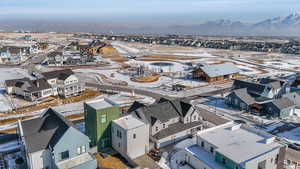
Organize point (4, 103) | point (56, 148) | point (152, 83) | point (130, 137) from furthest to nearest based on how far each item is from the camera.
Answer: point (152, 83) < point (4, 103) < point (130, 137) < point (56, 148)

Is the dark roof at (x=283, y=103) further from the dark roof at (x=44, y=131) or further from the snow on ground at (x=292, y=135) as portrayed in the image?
the dark roof at (x=44, y=131)

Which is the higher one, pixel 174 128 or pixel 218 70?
pixel 218 70

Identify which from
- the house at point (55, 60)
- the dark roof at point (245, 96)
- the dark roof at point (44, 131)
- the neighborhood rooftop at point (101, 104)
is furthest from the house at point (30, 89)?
the dark roof at point (245, 96)

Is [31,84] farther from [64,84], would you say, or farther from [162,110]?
[162,110]

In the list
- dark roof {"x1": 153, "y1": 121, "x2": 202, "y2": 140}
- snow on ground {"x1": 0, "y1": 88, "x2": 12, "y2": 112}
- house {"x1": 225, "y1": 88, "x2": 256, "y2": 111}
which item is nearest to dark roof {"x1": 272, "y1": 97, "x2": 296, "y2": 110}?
house {"x1": 225, "y1": 88, "x2": 256, "y2": 111}

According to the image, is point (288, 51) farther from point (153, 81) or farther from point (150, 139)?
point (150, 139)

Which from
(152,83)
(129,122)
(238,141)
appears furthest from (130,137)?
(152,83)

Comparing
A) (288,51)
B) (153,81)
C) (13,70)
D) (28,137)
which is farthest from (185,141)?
(288,51)
